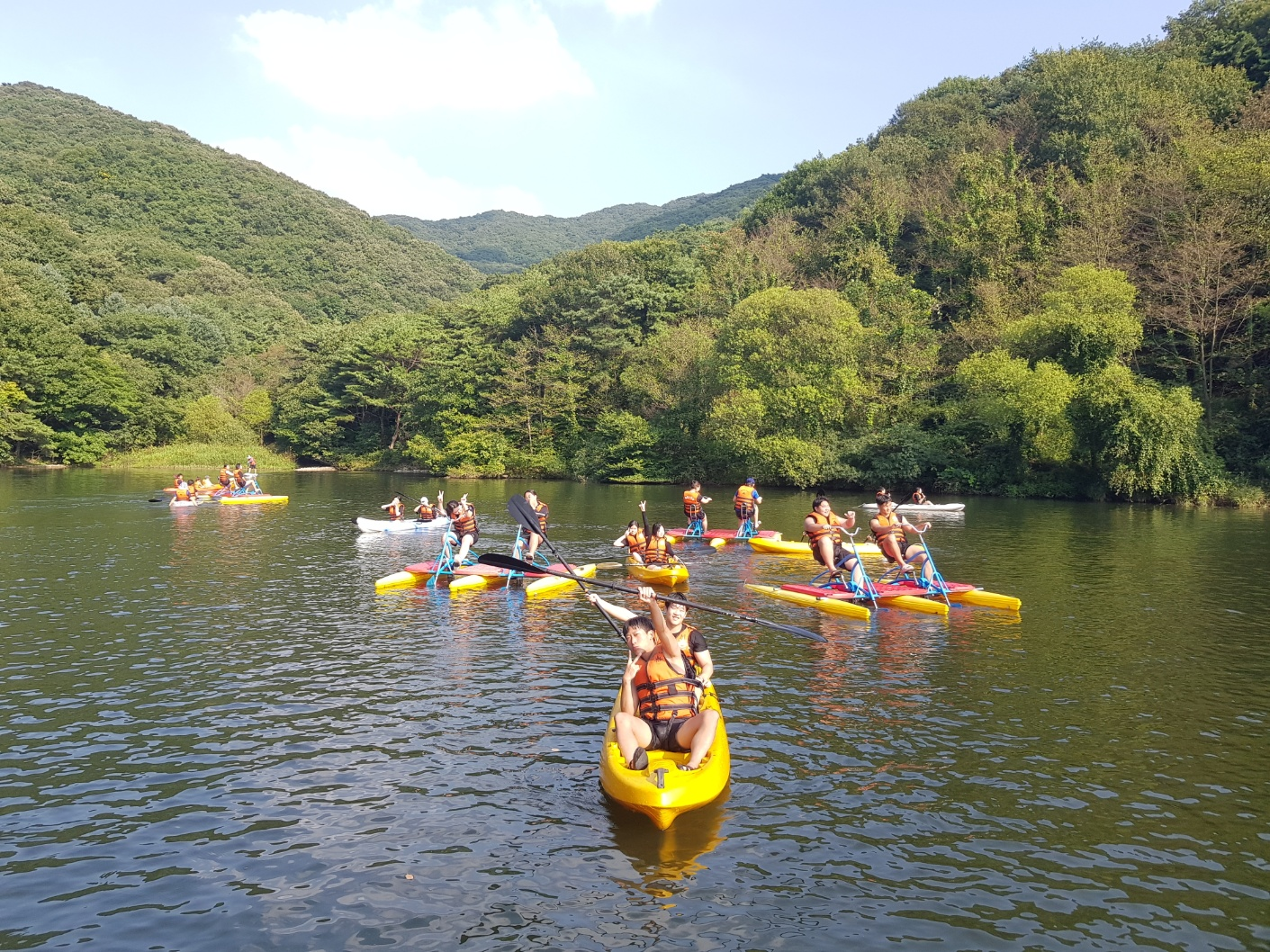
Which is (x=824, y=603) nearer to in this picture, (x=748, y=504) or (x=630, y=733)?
(x=630, y=733)

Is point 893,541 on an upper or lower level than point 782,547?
upper

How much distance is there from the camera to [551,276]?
79562 mm

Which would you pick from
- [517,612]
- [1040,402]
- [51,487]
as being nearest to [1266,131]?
[1040,402]

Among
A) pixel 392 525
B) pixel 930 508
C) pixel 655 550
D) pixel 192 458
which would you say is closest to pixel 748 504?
pixel 655 550

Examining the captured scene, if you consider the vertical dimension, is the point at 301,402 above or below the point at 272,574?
above

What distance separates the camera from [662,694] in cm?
1004

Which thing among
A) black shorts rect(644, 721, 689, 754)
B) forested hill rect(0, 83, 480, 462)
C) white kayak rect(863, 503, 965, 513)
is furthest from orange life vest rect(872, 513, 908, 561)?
forested hill rect(0, 83, 480, 462)

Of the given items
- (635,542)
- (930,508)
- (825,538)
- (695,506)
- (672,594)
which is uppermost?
(695,506)

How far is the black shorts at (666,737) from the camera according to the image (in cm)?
990

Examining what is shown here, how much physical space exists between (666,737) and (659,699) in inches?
15.9

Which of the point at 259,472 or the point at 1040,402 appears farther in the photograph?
the point at 259,472

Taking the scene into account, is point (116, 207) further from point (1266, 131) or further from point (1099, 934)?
point (1099, 934)

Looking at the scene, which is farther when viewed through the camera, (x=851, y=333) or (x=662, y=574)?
(x=851, y=333)

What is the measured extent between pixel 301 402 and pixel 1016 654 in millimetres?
73927
